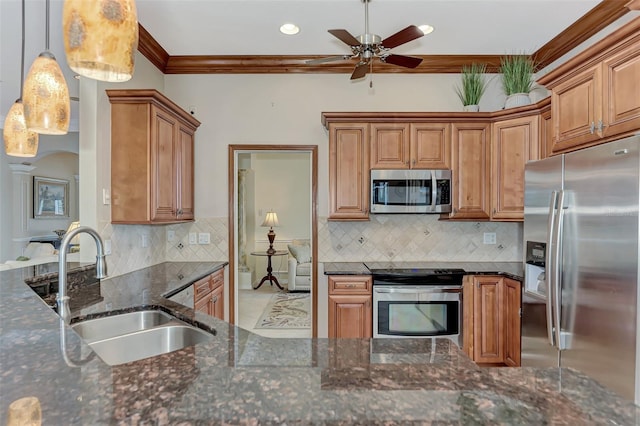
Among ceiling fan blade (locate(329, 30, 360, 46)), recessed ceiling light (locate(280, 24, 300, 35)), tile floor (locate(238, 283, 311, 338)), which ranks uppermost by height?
recessed ceiling light (locate(280, 24, 300, 35))

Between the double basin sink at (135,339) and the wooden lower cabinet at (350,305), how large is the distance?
1.78 metres

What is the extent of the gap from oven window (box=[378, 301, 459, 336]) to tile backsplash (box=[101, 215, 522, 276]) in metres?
0.72

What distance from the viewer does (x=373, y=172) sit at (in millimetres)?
3576

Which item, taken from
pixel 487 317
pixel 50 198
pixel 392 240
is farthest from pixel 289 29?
pixel 50 198

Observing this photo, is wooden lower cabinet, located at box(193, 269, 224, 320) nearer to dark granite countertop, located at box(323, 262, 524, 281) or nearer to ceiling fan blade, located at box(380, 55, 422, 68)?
dark granite countertop, located at box(323, 262, 524, 281)

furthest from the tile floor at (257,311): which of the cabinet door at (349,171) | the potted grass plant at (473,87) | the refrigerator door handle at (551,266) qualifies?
the potted grass plant at (473,87)

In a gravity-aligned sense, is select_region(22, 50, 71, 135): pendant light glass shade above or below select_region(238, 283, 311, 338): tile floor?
above

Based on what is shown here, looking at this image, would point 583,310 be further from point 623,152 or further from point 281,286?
point 281,286

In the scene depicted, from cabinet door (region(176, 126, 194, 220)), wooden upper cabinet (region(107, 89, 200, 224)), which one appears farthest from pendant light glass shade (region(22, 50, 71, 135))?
cabinet door (region(176, 126, 194, 220))

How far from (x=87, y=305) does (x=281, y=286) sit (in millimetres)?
4836

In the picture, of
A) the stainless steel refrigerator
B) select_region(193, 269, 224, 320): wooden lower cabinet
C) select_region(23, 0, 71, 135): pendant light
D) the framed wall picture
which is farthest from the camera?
the framed wall picture

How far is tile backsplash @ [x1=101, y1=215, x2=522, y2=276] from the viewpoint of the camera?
3924 millimetres

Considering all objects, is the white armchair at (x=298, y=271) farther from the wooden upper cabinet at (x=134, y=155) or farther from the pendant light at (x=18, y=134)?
the pendant light at (x=18, y=134)

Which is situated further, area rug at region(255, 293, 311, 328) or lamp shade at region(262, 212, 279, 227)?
lamp shade at region(262, 212, 279, 227)
